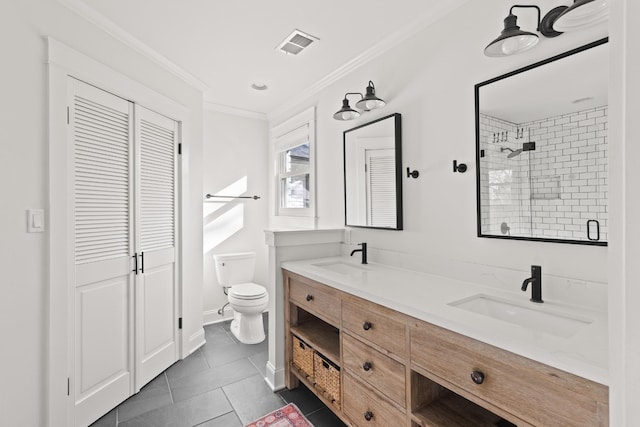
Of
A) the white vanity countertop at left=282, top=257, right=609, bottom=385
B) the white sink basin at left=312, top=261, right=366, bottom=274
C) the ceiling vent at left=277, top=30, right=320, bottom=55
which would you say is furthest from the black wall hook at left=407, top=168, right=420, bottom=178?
the ceiling vent at left=277, top=30, right=320, bottom=55

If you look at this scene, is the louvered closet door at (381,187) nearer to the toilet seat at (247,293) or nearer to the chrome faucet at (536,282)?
the chrome faucet at (536,282)

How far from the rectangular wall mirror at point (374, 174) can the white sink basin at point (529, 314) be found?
760mm

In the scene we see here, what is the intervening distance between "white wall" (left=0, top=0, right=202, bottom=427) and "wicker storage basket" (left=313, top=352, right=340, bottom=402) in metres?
1.43

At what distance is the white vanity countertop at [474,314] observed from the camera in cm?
86

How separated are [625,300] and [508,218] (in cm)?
98

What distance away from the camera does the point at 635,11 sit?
1.93ft

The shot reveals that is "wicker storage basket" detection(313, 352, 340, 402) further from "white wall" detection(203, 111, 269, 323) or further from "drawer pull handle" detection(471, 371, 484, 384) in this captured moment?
"white wall" detection(203, 111, 269, 323)

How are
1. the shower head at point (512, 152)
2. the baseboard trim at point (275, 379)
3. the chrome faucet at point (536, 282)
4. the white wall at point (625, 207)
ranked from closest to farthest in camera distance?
the white wall at point (625, 207) < the chrome faucet at point (536, 282) < the shower head at point (512, 152) < the baseboard trim at point (275, 379)

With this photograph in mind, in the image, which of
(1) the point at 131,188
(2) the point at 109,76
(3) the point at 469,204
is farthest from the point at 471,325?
(2) the point at 109,76

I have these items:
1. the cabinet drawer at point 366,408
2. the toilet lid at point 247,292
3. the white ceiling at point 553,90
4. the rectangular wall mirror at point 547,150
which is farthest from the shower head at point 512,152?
the toilet lid at point 247,292

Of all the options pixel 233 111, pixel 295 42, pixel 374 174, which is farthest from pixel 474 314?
pixel 233 111

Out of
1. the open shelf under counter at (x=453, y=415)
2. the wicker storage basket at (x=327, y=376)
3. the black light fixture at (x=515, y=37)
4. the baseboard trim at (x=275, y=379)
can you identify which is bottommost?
the baseboard trim at (x=275, y=379)

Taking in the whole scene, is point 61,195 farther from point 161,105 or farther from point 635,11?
point 635,11

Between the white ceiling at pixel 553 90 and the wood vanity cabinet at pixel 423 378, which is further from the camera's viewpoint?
the white ceiling at pixel 553 90
